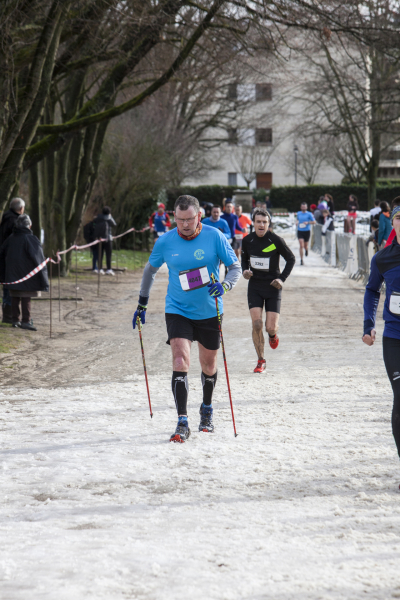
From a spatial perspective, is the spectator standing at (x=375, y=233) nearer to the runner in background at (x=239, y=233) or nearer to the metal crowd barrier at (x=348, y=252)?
the metal crowd barrier at (x=348, y=252)

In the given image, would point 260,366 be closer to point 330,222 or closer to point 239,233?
point 239,233

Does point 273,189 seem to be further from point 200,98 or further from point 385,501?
point 385,501

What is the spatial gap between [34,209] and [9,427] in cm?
1275

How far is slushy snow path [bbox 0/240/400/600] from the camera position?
11.6 feet

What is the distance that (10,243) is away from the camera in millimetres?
11945

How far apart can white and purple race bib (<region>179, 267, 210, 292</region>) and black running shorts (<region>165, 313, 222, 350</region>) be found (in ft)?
0.88

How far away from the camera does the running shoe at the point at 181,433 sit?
19.4 ft

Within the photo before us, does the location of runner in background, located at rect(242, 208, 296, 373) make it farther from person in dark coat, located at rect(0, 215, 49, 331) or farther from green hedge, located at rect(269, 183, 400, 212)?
green hedge, located at rect(269, 183, 400, 212)

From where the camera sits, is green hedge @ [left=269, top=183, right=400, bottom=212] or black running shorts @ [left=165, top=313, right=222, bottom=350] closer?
black running shorts @ [left=165, top=313, right=222, bottom=350]

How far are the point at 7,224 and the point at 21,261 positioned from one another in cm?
92

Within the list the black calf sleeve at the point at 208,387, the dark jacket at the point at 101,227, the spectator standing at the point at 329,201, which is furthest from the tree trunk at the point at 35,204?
the spectator standing at the point at 329,201

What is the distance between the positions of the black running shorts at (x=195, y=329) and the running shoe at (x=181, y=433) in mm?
650

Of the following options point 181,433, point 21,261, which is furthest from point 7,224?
point 181,433

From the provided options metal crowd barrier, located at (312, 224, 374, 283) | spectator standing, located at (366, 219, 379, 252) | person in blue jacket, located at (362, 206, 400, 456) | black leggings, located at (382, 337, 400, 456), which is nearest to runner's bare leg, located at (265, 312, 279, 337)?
person in blue jacket, located at (362, 206, 400, 456)
